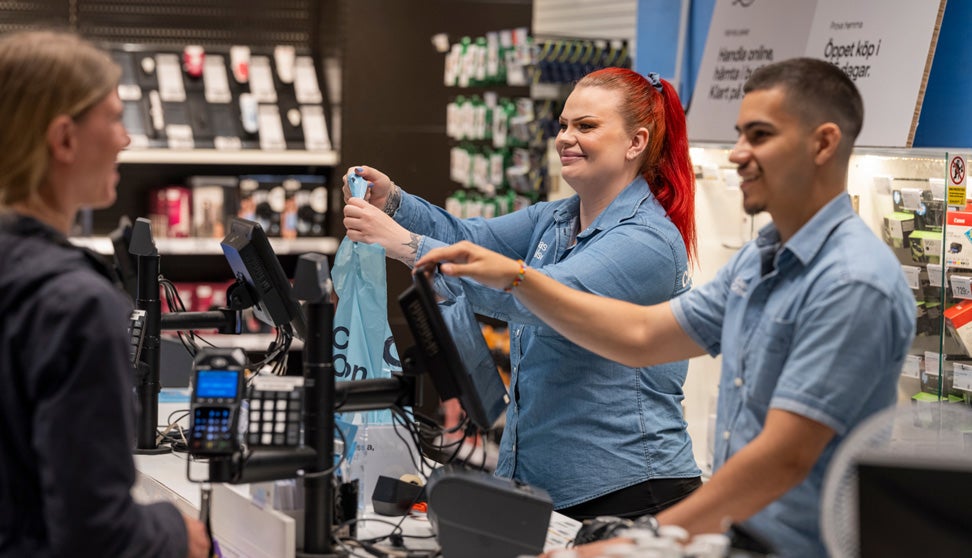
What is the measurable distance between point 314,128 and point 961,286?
12.5ft

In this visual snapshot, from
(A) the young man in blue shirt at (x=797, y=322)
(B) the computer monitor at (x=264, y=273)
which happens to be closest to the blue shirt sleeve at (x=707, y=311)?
(A) the young man in blue shirt at (x=797, y=322)

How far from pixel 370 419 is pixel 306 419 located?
588 millimetres

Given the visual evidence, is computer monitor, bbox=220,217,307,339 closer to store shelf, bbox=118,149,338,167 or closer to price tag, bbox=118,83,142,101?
store shelf, bbox=118,149,338,167

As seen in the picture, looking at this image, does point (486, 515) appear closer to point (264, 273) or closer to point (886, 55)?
point (264, 273)

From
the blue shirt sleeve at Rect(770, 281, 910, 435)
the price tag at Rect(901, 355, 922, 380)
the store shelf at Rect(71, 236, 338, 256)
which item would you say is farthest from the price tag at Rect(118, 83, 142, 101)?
the blue shirt sleeve at Rect(770, 281, 910, 435)

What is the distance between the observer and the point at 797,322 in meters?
1.94

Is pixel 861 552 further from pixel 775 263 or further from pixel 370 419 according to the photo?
pixel 370 419

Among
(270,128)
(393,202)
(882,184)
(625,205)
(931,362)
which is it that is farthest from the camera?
(270,128)

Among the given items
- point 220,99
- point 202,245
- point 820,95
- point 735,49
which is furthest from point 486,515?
point 220,99

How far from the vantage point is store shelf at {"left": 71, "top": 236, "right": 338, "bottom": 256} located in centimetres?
603

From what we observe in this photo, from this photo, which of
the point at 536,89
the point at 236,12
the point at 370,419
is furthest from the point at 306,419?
the point at 236,12

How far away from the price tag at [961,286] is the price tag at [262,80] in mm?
3975

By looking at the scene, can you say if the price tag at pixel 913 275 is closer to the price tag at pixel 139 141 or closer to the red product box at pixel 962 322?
the red product box at pixel 962 322

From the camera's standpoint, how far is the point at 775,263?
6.62 feet
